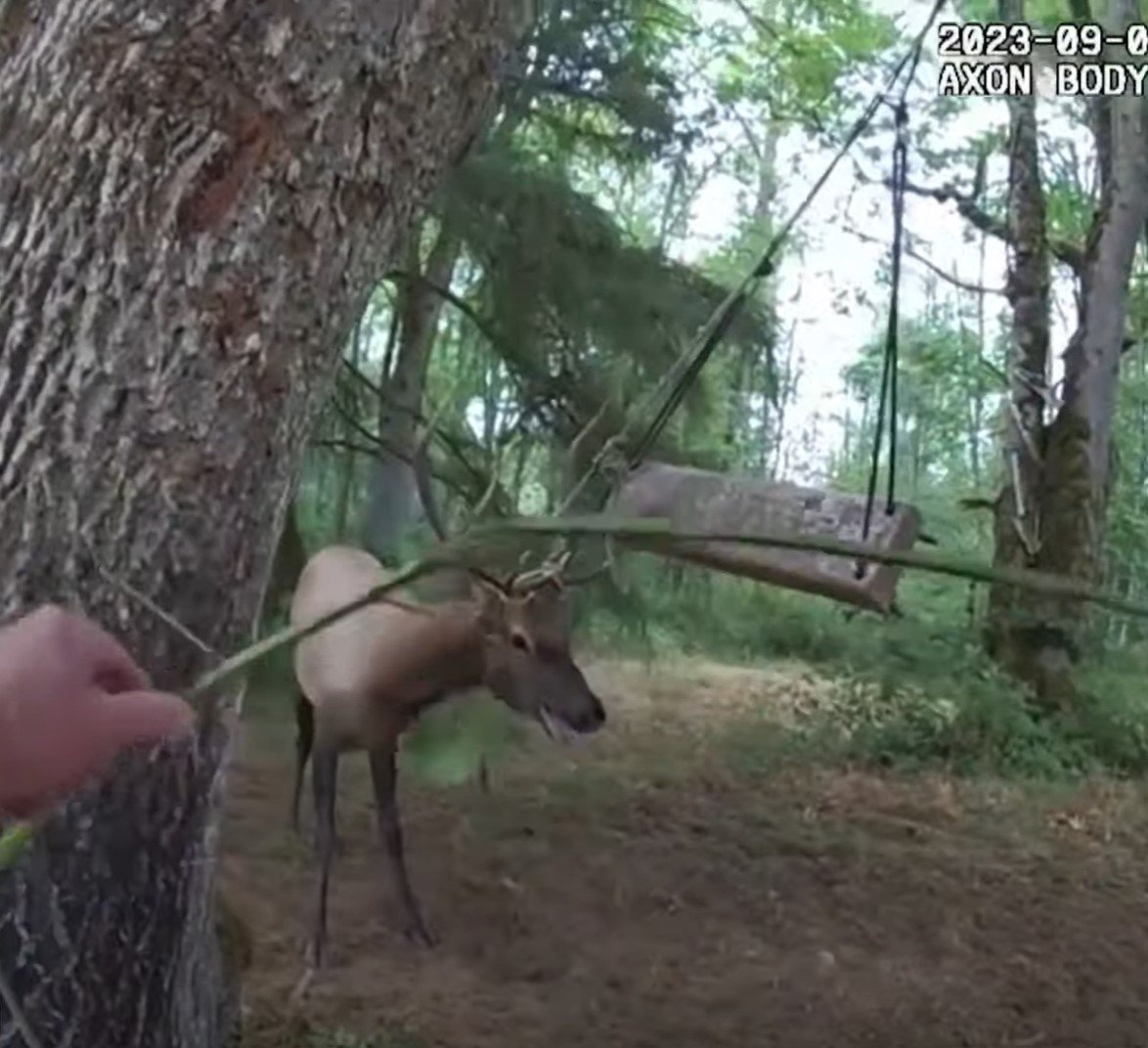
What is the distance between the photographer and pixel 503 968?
3.67 metres

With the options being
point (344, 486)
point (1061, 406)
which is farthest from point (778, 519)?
point (1061, 406)

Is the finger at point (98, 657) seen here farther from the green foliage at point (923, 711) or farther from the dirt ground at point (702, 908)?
the green foliage at point (923, 711)

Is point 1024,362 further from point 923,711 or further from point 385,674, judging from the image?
point 385,674

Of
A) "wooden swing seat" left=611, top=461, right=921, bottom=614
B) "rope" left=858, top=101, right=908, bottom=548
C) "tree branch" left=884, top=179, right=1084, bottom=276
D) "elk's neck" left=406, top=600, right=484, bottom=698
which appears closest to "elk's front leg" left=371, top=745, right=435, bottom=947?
"elk's neck" left=406, top=600, right=484, bottom=698

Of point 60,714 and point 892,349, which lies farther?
point 892,349

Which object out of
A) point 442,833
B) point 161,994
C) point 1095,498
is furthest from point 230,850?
point 1095,498

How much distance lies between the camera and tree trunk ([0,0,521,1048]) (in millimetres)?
1952

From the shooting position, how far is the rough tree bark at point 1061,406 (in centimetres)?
679

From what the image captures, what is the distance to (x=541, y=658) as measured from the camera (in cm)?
347

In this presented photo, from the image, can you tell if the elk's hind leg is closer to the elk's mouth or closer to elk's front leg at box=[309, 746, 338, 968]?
elk's front leg at box=[309, 746, 338, 968]

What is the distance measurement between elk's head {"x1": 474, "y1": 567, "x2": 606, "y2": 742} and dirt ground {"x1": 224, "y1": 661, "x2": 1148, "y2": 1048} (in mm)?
569

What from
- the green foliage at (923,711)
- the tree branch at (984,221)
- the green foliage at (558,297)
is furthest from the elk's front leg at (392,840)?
the tree branch at (984,221)

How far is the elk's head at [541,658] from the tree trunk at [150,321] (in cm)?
140

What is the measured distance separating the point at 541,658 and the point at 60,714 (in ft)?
9.44
